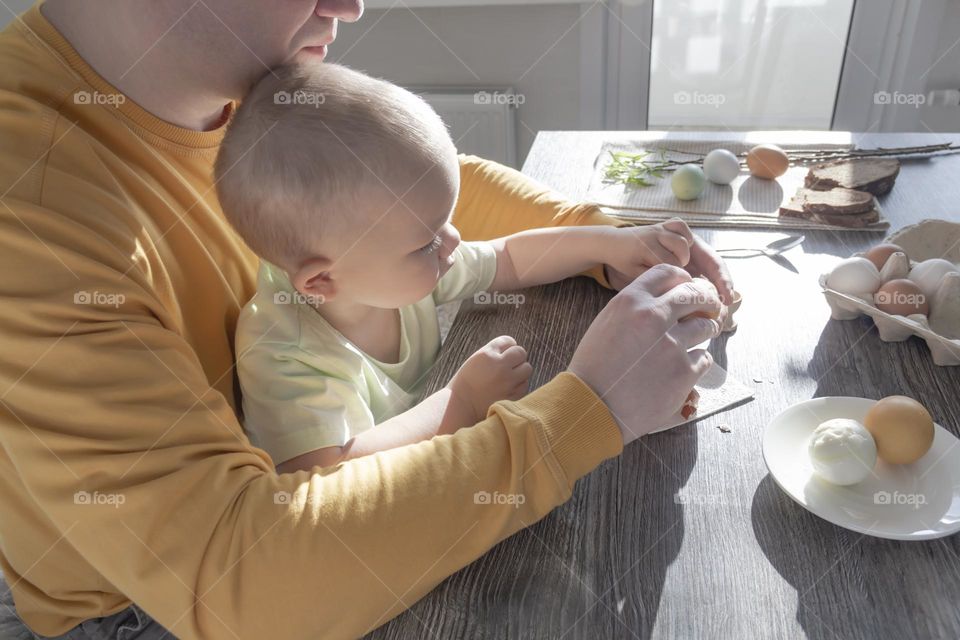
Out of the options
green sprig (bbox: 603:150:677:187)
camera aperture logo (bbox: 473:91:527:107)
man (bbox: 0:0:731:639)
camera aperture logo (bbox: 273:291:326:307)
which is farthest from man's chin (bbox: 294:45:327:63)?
camera aperture logo (bbox: 473:91:527:107)

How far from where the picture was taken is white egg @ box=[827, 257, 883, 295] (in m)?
0.86

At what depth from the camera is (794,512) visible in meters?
0.62

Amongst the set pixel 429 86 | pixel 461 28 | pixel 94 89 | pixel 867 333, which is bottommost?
pixel 429 86

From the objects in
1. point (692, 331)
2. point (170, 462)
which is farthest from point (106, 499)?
point (692, 331)

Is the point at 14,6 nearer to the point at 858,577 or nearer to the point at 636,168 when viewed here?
the point at 636,168

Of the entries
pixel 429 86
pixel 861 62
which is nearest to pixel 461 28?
pixel 429 86

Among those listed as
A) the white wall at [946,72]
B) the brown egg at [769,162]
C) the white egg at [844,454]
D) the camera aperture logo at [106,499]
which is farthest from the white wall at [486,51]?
the camera aperture logo at [106,499]

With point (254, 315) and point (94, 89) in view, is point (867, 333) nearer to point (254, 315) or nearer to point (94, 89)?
point (254, 315)

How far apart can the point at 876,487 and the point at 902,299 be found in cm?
30

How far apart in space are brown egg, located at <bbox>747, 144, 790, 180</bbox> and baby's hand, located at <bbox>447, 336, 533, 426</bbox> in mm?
705

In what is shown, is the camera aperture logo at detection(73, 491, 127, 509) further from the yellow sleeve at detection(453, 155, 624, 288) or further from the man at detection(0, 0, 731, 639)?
the yellow sleeve at detection(453, 155, 624, 288)

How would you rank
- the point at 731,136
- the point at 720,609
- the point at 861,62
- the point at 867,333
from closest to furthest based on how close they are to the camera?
the point at 720,609 < the point at 867,333 < the point at 731,136 < the point at 861,62

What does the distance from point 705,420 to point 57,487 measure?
568mm

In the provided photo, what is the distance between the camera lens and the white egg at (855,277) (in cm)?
86
